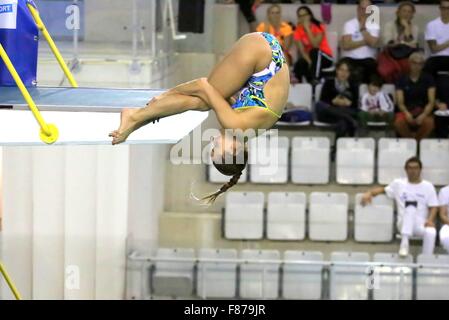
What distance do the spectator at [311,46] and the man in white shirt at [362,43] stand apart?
0.61 ft

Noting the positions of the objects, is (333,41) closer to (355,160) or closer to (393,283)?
(355,160)

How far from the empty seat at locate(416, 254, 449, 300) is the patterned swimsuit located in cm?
372

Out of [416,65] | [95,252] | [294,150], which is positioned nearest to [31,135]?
[95,252]

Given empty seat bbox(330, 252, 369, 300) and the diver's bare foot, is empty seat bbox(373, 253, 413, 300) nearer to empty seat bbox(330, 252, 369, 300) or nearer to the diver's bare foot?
empty seat bbox(330, 252, 369, 300)

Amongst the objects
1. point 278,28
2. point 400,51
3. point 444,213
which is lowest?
point 444,213

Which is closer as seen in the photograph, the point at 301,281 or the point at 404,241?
the point at 301,281

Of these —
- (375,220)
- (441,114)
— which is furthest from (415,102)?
(375,220)

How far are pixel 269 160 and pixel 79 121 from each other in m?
4.00

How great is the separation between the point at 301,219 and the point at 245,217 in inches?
17.2

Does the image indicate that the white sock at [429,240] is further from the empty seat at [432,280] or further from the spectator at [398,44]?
the spectator at [398,44]

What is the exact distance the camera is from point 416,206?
8984mm

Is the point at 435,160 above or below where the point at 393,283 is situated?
above

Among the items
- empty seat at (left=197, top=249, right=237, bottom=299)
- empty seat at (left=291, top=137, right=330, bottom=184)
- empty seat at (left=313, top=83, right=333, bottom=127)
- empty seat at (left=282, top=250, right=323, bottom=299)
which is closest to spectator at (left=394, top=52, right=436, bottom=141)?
empty seat at (left=313, top=83, right=333, bottom=127)

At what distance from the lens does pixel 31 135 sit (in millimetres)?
5594
